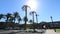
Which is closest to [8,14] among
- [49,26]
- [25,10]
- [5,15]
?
[5,15]

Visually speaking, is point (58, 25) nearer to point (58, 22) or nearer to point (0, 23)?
point (58, 22)

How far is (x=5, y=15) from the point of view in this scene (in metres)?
88.9

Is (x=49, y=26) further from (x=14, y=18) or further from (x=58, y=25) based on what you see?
(x=14, y=18)

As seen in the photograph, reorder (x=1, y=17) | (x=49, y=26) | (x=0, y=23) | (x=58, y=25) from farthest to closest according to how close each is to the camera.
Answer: (x=58, y=25), (x=49, y=26), (x=0, y=23), (x=1, y=17)

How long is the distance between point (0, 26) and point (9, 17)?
1351cm

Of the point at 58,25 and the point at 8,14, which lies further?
the point at 58,25

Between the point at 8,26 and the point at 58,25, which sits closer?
the point at 8,26

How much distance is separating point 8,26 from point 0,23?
16.4 m

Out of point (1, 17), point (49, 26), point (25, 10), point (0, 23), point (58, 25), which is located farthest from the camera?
point (58, 25)

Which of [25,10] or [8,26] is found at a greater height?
[25,10]

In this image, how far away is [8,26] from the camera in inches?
3457

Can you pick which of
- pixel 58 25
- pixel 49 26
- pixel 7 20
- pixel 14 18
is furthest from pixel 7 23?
pixel 58 25

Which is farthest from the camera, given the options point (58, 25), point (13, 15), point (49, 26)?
point (58, 25)

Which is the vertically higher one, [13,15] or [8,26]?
[13,15]
